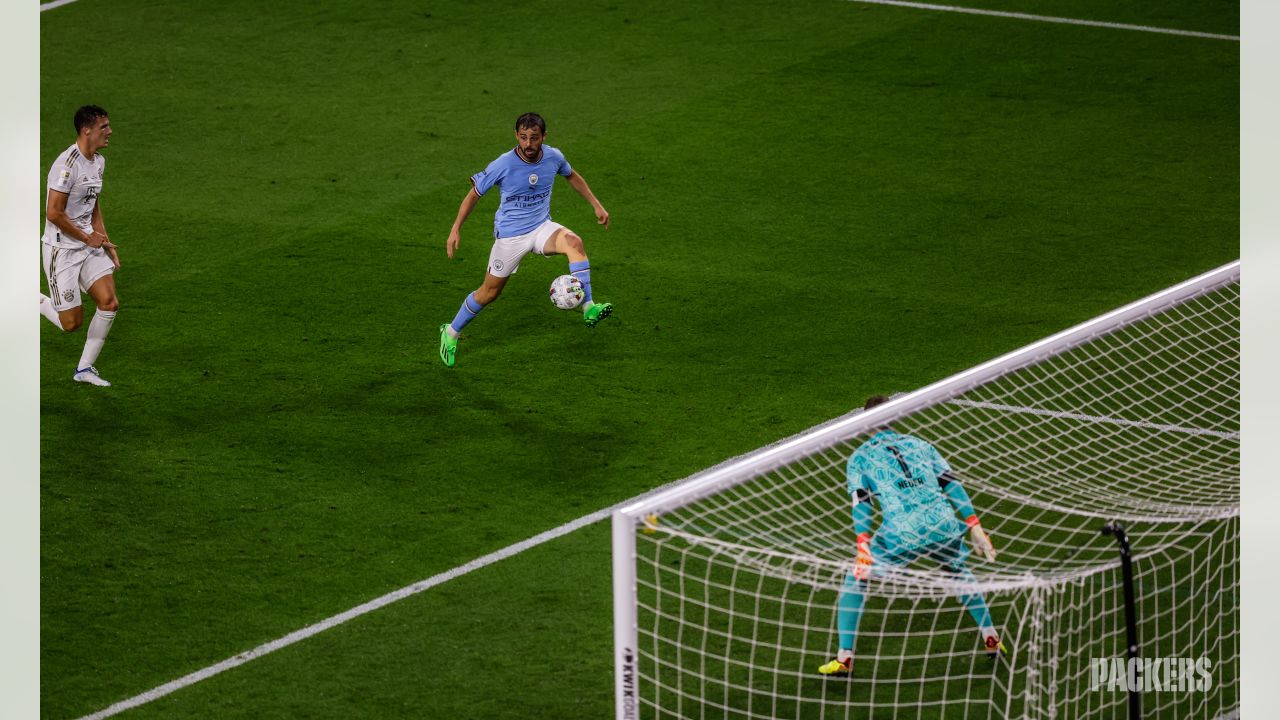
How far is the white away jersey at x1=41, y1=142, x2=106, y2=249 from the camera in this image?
10.8 m

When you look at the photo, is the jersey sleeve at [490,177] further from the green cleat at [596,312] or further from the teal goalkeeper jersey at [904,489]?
the teal goalkeeper jersey at [904,489]

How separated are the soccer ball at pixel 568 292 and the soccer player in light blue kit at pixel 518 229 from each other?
0.04 metres

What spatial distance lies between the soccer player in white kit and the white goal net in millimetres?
4399

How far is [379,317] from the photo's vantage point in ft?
40.7

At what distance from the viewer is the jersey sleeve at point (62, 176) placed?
35.2 feet

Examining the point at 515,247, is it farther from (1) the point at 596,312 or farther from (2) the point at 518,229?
(1) the point at 596,312

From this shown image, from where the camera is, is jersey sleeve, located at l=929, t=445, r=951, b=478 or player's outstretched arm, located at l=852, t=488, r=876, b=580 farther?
jersey sleeve, located at l=929, t=445, r=951, b=478

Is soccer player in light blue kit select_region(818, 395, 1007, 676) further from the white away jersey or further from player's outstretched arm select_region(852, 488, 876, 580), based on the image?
the white away jersey

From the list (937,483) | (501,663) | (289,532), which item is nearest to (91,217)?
(289,532)

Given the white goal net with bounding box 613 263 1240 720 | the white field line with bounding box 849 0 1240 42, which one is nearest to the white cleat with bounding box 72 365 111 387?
the white goal net with bounding box 613 263 1240 720

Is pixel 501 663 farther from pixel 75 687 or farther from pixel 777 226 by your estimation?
pixel 777 226

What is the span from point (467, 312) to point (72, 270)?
2.59 meters

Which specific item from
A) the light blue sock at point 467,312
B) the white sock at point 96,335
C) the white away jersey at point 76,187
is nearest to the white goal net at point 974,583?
the light blue sock at point 467,312

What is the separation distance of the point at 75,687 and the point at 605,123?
955 cm
